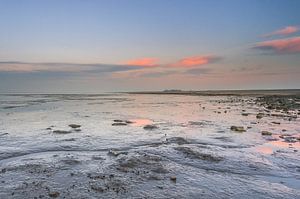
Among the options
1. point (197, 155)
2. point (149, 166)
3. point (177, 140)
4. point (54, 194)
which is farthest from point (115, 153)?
point (54, 194)

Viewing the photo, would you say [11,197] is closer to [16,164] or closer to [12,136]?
[16,164]

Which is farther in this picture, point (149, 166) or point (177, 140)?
point (177, 140)

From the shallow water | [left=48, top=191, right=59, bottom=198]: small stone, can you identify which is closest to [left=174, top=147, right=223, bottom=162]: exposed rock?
the shallow water

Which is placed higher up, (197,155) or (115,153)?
(197,155)

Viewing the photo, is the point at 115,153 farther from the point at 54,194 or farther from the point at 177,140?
the point at 54,194

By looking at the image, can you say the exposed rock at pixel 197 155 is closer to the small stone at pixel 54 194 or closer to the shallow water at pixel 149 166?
the shallow water at pixel 149 166

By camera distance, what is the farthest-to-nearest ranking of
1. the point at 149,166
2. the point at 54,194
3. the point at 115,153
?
the point at 115,153, the point at 149,166, the point at 54,194

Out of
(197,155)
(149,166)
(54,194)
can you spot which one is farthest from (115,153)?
(54,194)

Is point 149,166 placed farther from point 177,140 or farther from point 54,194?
point 177,140

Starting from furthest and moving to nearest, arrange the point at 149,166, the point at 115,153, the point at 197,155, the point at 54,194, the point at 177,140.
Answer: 1. the point at 177,140
2. the point at 115,153
3. the point at 197,155
4. the point at 149,166
5. the point at 54,194

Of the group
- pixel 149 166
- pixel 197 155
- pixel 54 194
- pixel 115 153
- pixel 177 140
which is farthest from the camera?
pixel 177 140

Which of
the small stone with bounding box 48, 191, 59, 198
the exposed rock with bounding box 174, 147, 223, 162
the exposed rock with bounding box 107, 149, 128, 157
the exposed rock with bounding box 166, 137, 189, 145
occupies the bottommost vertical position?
the exposed rock with bounding box 107, 149, 128, 157

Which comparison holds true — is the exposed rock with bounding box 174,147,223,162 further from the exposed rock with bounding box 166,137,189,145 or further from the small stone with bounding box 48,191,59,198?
the small stone with bounding box 48,191,59,198

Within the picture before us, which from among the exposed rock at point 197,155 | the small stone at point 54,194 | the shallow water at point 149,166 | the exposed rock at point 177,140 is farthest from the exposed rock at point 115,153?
the small stone at point 54,194
